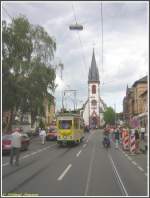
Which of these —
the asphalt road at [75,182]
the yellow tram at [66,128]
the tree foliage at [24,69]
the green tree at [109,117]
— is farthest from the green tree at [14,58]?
the green tree at [109,117]

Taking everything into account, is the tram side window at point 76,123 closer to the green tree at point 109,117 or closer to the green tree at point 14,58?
the green tree at point 14,58

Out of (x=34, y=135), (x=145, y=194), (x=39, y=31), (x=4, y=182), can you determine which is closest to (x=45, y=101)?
(x=39, y=31)

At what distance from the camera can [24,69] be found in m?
47.8

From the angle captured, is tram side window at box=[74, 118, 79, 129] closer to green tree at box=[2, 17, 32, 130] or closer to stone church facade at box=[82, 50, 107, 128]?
green tree at box=[2, 17, 32, 130]

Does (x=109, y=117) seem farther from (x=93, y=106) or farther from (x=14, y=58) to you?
(x=14, y=58)

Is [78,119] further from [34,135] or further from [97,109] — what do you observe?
[97,109]

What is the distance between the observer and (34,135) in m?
72.6

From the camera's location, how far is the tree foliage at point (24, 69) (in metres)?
46.8

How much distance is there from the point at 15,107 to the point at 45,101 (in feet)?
12.4

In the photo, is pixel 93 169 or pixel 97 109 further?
pixel 97 109

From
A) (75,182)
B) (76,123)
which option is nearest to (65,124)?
(76,123)

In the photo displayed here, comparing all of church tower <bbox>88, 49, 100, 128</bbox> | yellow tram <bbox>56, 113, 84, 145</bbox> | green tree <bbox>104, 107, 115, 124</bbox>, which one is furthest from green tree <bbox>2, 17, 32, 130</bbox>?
green tree <bbox>104, 107, 115, 124</bbox>

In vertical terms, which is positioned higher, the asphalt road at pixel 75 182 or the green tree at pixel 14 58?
the green tree at pixel 14 58

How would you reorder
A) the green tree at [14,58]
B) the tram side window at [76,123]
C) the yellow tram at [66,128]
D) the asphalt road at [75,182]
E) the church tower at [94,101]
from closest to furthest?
the asphalt road at [75,182]
the yellow tram at [66,128]
the tram side window at [76,123]
the green tree at [14,58]
the church tower at [94,101]
